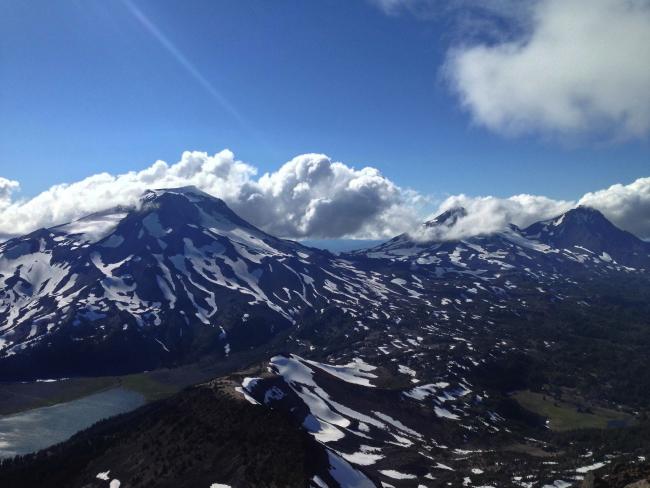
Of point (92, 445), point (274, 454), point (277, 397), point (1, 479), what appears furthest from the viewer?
point (277, 397)

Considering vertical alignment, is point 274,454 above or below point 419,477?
above

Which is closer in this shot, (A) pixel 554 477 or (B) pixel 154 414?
(A) pixel 554 477

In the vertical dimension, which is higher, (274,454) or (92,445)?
(274,454)

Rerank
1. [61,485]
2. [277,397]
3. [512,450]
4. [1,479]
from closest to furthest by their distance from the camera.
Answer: [61,485]
[1,479]
[277,397]
[512,450]

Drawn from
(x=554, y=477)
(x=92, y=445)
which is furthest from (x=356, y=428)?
(x=92, y=445)

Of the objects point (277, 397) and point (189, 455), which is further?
point (277, 397)

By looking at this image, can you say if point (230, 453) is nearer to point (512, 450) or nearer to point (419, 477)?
point (419, 477)

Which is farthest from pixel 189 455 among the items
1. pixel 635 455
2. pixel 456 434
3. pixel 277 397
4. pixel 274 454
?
pixel 635 455

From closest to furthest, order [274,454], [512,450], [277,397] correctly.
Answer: [274,454]
[277,397]
[512,450]

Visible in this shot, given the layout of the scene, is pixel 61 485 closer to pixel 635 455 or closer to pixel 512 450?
pixel 512 450
